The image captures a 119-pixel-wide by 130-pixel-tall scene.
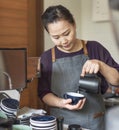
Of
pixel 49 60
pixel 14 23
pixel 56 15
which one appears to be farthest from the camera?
pixel 14 23

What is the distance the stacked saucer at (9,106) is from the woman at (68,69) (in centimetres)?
23

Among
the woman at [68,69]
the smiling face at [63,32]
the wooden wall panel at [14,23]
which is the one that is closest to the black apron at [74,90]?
the woman at [68,69]

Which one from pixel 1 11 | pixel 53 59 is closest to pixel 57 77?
pixel 53 59

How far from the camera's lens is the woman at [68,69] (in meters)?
1.32

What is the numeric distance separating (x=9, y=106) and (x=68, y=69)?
417mm

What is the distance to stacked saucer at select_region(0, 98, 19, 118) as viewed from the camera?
113 centimetres

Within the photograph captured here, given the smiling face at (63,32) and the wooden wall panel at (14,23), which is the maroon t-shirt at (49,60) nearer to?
the smiling face at (63,32)

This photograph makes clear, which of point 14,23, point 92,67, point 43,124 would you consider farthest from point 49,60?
point 14,23

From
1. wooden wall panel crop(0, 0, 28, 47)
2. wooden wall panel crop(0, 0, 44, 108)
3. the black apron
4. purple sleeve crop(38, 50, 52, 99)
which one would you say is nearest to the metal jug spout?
the black apron

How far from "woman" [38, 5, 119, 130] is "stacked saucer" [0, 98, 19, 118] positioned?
0.74ft

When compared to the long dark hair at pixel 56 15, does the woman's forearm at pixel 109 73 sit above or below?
below

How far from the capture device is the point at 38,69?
55.4 inches

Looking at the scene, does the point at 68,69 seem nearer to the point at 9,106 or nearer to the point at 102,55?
the point at 102,55

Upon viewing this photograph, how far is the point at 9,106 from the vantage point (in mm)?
1150
